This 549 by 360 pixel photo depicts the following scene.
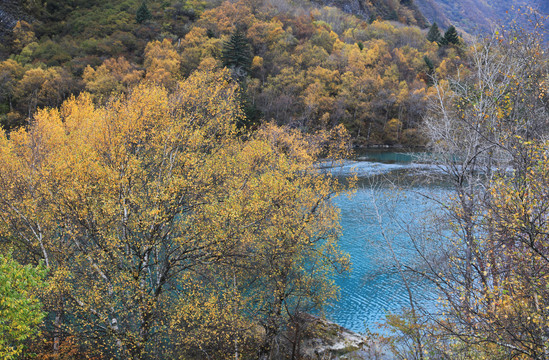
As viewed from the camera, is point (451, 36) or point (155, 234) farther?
point (451, 36)

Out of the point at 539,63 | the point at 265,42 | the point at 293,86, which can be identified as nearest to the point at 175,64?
the point at 293,86

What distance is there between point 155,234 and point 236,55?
56424 mm

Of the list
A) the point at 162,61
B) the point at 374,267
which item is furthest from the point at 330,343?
the point at 162,61

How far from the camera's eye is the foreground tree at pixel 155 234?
1201cm

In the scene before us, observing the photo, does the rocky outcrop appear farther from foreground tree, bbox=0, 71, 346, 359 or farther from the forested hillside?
the forested hillside

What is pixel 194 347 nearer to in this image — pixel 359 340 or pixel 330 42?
pixel 359 340

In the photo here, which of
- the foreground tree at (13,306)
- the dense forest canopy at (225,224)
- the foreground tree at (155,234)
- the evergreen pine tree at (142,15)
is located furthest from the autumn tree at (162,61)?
the foreground tree at (13,306)

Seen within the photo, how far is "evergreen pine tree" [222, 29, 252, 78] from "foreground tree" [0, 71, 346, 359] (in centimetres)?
4790

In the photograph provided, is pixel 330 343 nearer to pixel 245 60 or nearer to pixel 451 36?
pixel 245 60

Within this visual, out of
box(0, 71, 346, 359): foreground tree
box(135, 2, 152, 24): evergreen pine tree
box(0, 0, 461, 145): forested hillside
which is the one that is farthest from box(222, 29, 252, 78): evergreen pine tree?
box(0, 71, 346, 359): foreground tree

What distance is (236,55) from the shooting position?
62.4 m

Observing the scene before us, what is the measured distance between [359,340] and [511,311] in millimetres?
10253

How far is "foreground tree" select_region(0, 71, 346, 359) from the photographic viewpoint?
12008 millimetres

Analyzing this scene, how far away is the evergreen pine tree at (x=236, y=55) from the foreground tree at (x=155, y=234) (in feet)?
157
